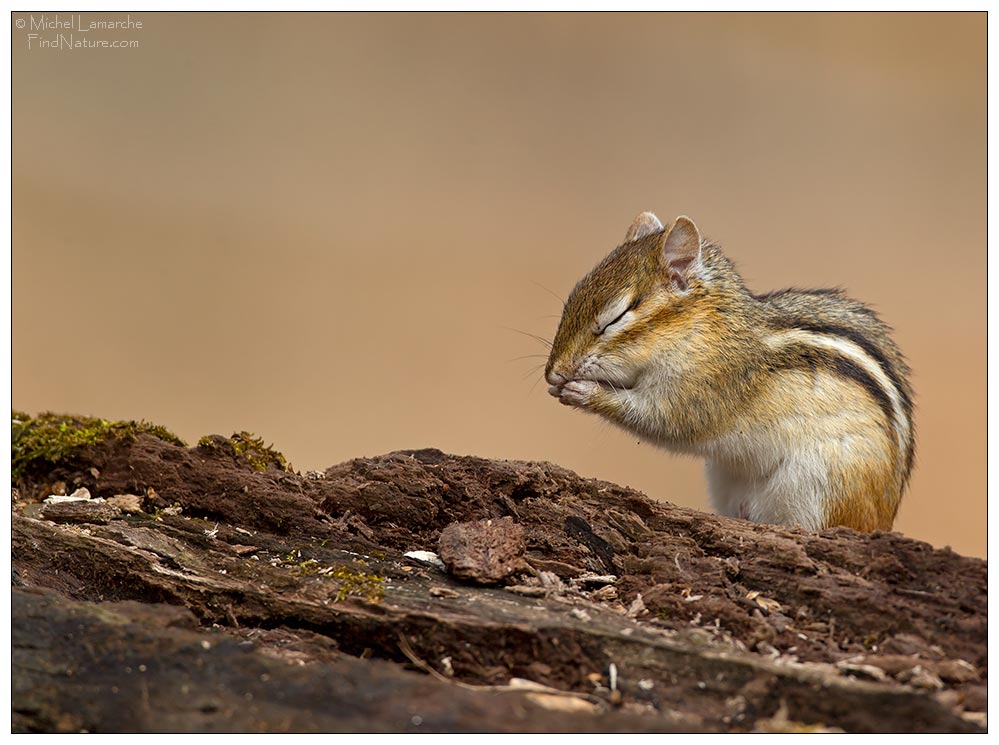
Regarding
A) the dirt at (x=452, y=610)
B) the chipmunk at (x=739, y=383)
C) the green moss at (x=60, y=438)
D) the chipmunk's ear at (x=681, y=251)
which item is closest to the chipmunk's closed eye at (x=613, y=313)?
the chipmunk at (x=739, y=383)

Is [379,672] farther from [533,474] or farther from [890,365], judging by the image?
[890,365]

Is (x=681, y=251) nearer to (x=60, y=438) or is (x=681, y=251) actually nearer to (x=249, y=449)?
(x=249, y=449)

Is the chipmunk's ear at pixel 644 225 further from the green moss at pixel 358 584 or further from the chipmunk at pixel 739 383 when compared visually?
the green moss at pixel 358 584

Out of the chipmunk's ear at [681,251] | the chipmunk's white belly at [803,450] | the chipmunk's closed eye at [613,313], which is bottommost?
the chipmunk's white belly at [803,450]

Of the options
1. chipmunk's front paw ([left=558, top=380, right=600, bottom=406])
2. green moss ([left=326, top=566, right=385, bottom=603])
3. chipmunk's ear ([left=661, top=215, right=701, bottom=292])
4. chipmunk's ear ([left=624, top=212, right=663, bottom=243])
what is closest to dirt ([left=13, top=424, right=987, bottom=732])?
green moss ([left=326, top=566, right=385, bottom=603])

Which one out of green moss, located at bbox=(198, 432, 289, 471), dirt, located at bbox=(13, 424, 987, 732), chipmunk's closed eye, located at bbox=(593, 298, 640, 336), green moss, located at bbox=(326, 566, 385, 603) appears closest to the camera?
dirt, located at bbox=(13, 424, 987, 732)

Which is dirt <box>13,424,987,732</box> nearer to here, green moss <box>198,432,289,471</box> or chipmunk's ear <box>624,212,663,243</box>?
green moss <box>198,432,289,471</box>

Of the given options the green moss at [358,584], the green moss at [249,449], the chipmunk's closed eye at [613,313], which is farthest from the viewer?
the chipmunk's closed eye at [613,313]

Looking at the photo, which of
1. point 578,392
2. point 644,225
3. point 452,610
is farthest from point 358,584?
point 644,225
